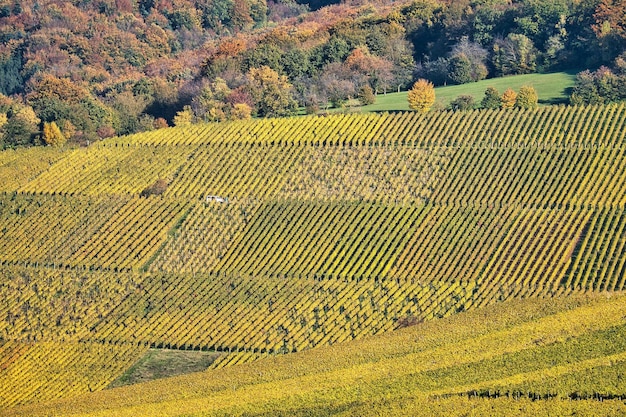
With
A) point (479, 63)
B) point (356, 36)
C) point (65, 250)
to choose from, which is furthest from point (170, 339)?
point (356, 36)

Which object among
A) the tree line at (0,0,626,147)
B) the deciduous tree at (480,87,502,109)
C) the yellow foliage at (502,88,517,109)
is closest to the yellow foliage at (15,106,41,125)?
the tree line at (0,0,626,147)

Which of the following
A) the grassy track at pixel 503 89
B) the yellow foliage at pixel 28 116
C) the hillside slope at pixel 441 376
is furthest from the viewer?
the yellow foliage at pixel 28 116

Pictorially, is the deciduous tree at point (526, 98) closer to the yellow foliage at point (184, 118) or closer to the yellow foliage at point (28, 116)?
the yellow foliage at point (184, 118)

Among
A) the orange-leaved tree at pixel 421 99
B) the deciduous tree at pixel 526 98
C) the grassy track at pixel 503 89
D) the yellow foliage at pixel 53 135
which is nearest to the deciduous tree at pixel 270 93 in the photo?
the grassy track at pixel 503 89

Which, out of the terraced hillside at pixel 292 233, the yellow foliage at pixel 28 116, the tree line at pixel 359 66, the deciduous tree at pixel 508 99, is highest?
the terraced hillside at pixel 292 233

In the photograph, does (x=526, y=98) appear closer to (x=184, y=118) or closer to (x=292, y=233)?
(x=292, y=233)

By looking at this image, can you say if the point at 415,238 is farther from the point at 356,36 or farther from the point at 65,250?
A: the point at 356,36
